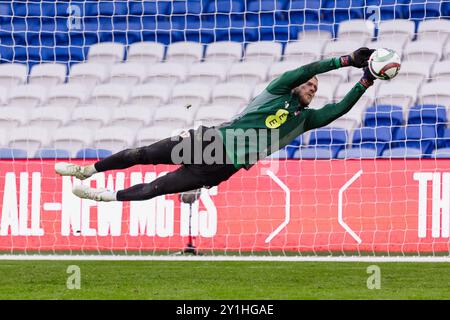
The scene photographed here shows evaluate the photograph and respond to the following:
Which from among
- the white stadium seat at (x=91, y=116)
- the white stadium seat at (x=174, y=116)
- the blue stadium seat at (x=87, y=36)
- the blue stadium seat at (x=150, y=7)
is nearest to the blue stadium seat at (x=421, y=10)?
the blue stadium seat at (x=150, y=7)

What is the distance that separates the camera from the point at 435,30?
819 inches

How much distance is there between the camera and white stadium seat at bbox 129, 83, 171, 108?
68.1 ft

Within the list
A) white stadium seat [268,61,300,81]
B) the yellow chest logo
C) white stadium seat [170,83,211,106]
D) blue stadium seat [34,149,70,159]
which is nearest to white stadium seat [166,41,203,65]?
white stadium seat [170,83,211,106]

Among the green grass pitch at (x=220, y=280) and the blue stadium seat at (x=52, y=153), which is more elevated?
the blue stadium seat at (x=52, y=153)

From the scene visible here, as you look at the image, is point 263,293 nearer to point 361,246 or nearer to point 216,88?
point 361,246

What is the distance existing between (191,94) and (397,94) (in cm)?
366

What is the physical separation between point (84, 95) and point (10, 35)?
200cm

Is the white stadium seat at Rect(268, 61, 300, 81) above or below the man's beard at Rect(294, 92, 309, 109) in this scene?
above

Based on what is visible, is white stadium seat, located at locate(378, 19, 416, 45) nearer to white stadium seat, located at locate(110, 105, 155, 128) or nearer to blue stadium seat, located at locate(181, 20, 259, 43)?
blue stadium seat, located at locate(181, 20, 259, 43)

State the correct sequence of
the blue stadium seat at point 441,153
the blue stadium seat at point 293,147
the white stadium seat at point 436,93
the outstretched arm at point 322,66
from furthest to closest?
1. the white stadium seat at point 436,93
2. the blue stadium seat at point 293,147
3. the blue stadium seat at point 441,153
4. the outstretched arm at point 322,66

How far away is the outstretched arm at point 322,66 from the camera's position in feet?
33.7

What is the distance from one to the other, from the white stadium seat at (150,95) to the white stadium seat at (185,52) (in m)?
1.01

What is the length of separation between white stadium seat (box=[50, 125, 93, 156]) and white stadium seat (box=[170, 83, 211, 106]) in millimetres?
1754

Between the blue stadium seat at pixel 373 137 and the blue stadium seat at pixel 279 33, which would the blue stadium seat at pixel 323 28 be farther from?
the blue stadium seat at pixel 373 137
